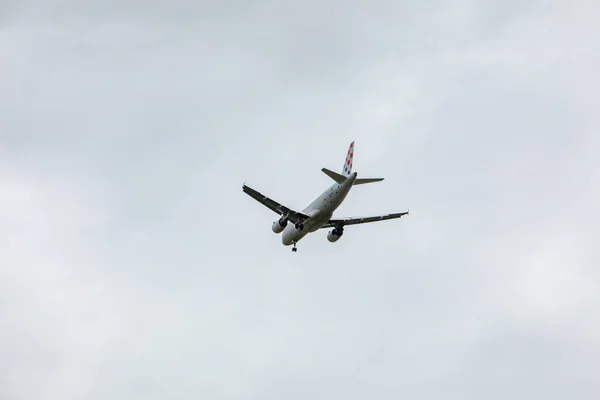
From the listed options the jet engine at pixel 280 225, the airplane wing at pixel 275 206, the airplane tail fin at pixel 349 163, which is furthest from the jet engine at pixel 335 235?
the airplane tail fin at pixel 349 163

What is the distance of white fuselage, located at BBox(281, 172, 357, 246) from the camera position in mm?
79750

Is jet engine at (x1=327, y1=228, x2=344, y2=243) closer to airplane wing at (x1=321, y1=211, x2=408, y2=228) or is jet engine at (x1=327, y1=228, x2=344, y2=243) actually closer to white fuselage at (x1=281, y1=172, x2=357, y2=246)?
airplane wing at (x1=321, y1=211, x2=408, y2=228)

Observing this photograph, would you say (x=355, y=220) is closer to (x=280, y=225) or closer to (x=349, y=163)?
(x=280, y=225)

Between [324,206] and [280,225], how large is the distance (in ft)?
23.4

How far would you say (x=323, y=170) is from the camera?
7606 centimetres

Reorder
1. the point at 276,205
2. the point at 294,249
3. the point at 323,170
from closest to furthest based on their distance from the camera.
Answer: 1. the point at 323,170
2. the point at 276,205
3. the point at 294,249

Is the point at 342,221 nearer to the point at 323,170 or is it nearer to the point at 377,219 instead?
the point at 377,219

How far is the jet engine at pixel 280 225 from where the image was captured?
86.3 metres

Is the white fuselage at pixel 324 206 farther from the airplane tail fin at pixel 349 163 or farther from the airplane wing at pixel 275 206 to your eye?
the airplane tail fin at pixel 349 163

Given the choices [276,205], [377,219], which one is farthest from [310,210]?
[377,219]

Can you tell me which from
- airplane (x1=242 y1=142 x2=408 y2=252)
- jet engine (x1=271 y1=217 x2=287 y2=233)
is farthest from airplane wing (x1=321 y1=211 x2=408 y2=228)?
jet engine (x1=271 y1=217 x2=287 y2=233)

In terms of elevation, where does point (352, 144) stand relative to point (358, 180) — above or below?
above

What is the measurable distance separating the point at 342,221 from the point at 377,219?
403 cm

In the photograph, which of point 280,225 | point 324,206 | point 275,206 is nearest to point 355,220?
point 280,225
